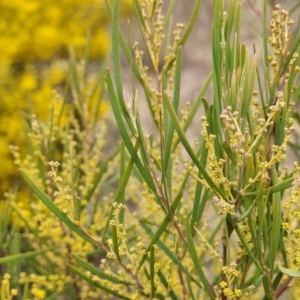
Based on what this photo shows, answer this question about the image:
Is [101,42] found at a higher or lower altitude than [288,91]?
higher

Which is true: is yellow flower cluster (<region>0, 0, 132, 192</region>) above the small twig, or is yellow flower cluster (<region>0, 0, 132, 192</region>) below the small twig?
above

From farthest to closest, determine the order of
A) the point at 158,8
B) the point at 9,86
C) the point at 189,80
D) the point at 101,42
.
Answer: the point at 189,80, the point at 101,42, the point at 9,86, the point at 158,8

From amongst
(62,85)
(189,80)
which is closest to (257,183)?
(62,85)

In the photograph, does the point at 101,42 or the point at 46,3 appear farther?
the point at 101,42

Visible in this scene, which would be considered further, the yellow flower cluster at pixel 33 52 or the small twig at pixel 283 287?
the yellow flower cluster at pixel 33 52

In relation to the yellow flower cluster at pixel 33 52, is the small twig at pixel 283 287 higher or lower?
lower

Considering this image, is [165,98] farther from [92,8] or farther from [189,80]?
[189,80]

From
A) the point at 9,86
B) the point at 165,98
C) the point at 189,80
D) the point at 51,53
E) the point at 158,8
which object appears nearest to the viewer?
the point at 165,98

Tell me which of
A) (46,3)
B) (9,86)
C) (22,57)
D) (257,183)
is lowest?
(257,183)

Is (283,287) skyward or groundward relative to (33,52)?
groundward

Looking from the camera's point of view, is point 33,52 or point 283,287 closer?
point 283,287

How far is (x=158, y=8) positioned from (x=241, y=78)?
0.18 meters

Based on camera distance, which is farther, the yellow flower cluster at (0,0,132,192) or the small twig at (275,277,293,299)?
the yellow flower cluster at (0,0,132,192)

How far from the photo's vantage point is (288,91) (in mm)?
374
